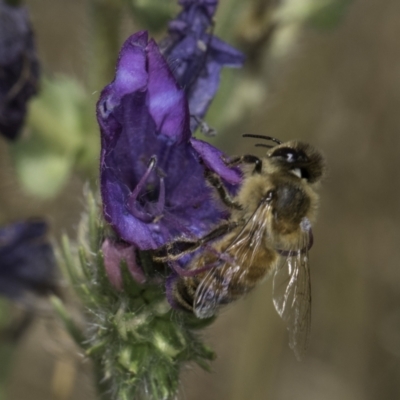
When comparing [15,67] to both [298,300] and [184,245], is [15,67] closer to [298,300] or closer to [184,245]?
[184,245]

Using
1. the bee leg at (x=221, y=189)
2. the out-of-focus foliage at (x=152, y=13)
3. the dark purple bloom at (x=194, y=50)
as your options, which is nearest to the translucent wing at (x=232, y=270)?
the bee leg at (x=221, y=189)

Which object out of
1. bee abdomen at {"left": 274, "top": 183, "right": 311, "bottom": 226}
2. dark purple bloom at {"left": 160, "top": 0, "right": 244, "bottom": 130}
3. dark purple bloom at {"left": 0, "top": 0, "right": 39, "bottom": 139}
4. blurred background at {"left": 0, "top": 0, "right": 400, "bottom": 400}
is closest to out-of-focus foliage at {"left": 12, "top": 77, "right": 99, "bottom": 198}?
dark purple bloom at {"left": 0, "top": 0, "right": 39, "bottom": 139}

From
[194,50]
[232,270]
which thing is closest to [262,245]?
[232,270]

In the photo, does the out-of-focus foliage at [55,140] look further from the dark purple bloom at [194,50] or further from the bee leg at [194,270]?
the bee leg at [194,270]

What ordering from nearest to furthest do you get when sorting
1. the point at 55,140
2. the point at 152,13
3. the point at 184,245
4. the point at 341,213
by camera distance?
the point at 184,245, the point at 152,13, the point at 55,140, the point at 341,213

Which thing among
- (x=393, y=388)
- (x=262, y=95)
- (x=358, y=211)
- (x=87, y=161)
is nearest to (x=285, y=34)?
(x=262, y=95)
